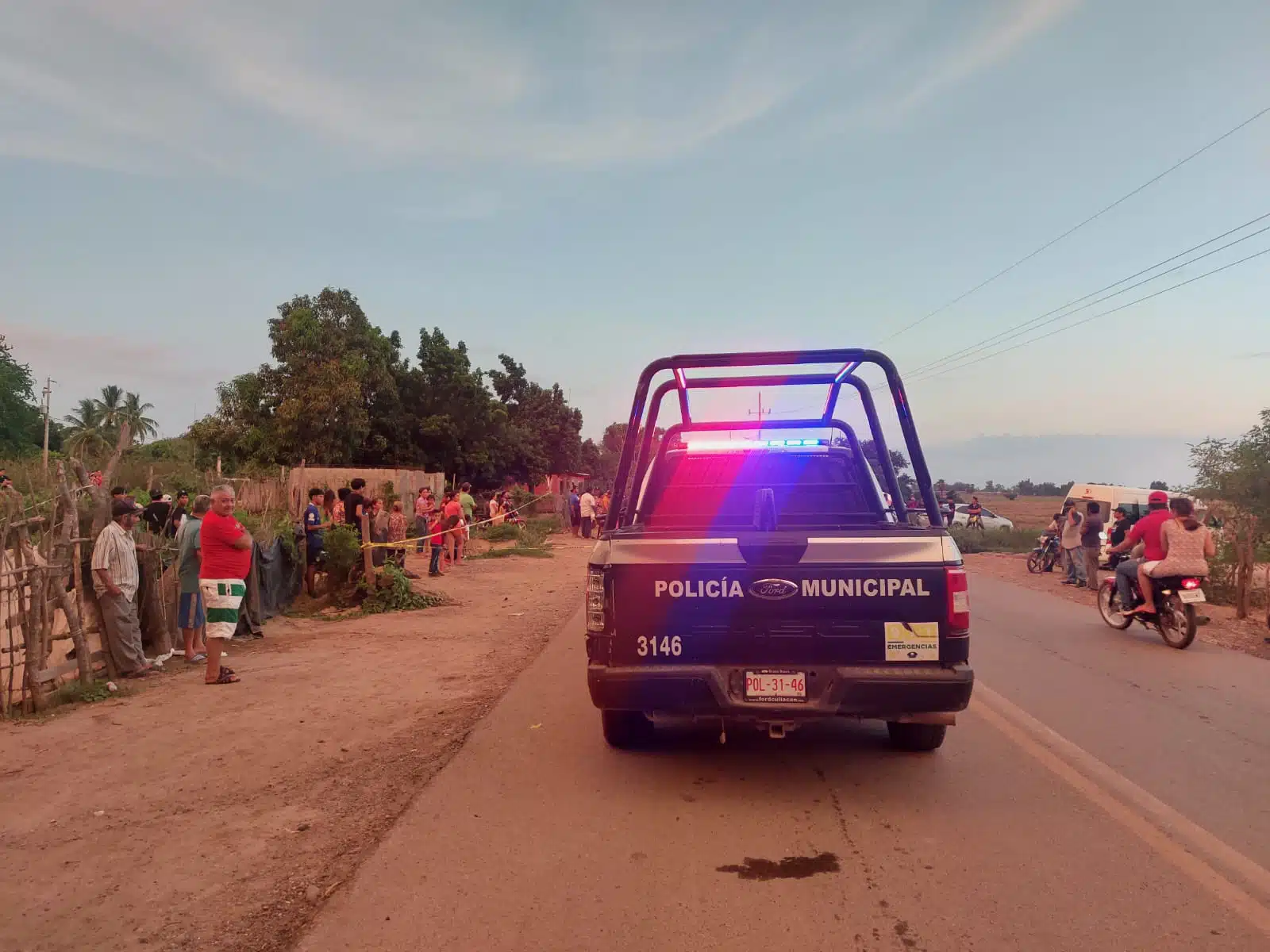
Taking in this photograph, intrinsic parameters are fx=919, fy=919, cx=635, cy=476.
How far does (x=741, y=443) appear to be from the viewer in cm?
705

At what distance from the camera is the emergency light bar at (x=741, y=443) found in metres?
6.90

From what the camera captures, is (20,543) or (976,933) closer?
(976,933)

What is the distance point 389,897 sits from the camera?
12.4 feet

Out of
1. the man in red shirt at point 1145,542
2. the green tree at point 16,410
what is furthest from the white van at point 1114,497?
the green tree at point 16,410

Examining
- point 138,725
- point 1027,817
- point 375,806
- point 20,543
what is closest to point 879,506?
point 1027,817

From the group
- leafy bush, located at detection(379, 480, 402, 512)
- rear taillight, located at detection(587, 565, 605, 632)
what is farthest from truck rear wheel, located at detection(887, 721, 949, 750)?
leafy bush, located at detection(379, 480, 402, 512)

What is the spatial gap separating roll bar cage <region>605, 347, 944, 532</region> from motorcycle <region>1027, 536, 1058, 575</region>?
1484 cm

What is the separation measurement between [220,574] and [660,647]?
498cm

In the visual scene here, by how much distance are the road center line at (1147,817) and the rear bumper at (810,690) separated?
101 cm

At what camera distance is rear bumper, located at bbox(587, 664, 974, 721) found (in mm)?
4785

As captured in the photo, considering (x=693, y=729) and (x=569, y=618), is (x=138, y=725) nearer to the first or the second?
(x=693, y=729)

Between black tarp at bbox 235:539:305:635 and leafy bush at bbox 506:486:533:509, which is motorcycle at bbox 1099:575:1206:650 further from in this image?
leafy bush at bbox 506:486:533:509

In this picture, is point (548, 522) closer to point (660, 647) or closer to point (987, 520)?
point (987, 520)

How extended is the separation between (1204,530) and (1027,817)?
22.7 feet
